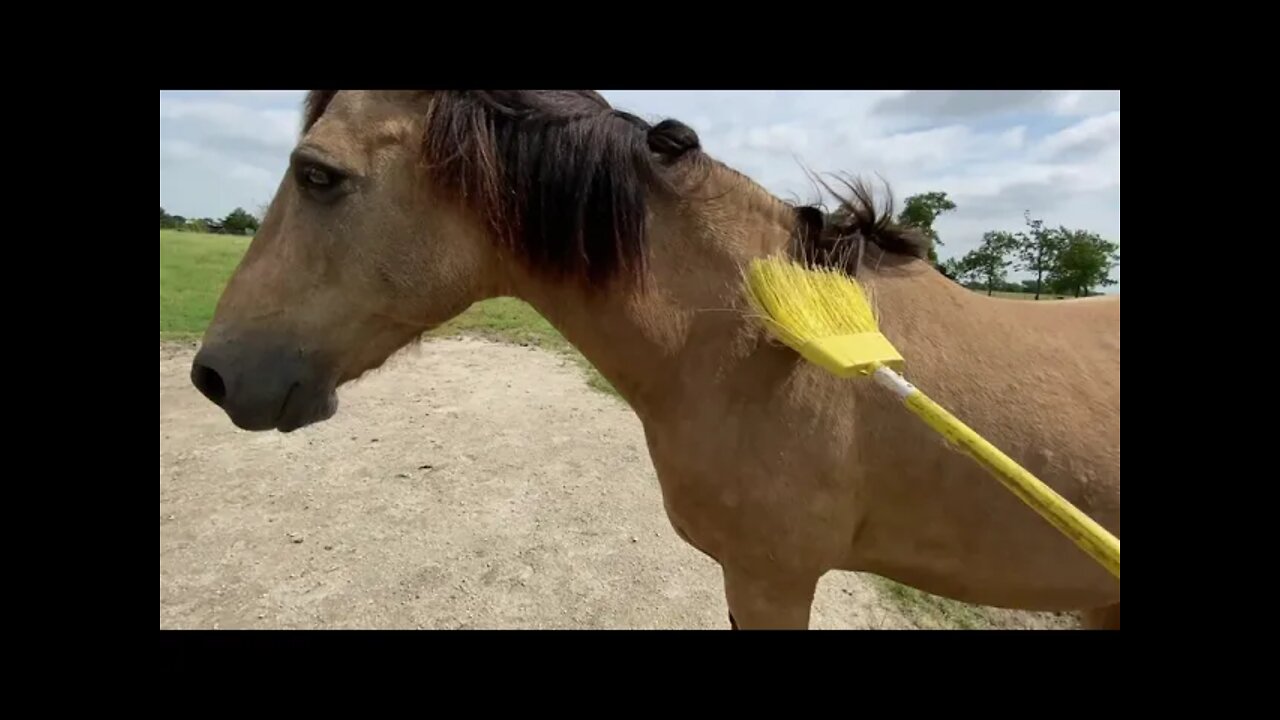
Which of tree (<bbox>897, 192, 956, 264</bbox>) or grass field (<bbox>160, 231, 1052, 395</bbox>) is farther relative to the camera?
grass field (<bbox>160, 231, 1052, 395</bbox>)

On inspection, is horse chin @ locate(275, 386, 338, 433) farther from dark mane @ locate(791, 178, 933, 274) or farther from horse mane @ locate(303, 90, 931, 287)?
dark mane @ locate(791, 178, 933, 274)

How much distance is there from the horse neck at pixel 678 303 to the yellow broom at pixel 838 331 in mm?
96

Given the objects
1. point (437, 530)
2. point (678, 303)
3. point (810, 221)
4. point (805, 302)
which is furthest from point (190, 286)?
point (805, 302)

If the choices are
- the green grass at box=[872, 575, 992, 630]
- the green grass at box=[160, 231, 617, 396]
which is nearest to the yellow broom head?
the green grass at box=[872, 575, 992, 630]

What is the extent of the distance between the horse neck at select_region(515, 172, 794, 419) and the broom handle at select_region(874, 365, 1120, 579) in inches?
19.3

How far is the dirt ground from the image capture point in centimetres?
352

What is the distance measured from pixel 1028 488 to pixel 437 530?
406cm

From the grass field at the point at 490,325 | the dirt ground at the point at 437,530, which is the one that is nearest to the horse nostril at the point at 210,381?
the dirt ground at the point at 437,530

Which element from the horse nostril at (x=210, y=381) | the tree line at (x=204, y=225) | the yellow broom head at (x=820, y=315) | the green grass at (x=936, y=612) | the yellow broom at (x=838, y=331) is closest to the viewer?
the yellow broom at (x=838, y=331)

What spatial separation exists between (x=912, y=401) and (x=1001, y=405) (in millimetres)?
527

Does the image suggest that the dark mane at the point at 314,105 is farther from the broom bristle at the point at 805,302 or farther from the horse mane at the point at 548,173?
the broom bristle at the point at 805,302

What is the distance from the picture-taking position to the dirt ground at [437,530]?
11.5 ft

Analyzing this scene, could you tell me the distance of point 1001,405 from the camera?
1.67 metres
